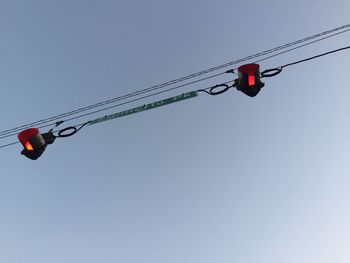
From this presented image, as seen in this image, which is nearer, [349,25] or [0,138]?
[349,25]

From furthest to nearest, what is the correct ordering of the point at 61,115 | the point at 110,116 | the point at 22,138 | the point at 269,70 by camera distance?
the point at 61,115
the point at 110,116
the point at 269,70
the point at 22,138

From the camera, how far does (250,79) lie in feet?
19.3

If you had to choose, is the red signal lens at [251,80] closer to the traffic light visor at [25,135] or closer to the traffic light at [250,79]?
the traffic light at [250,79]

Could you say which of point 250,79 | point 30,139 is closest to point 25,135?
point 30,139

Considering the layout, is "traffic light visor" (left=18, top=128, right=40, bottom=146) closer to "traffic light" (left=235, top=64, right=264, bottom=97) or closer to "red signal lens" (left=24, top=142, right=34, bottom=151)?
"red signal lens" (left=24, top=142, right=34, bottom=151)

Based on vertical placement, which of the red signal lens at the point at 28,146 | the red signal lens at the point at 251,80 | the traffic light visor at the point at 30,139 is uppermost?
the red signal lens at the point at 251,80

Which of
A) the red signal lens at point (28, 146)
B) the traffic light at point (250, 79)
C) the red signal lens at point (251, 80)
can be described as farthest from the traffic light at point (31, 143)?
the red signal lens at point (251, 80)

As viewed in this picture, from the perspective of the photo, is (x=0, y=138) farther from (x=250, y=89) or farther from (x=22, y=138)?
(x=250, y=89)

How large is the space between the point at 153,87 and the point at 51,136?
2.27 m

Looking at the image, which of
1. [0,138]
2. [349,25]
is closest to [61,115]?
[0,138]

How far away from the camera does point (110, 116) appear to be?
675 cm

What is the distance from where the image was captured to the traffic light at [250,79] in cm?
586

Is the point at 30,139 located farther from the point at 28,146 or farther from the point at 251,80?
the point at 251,80

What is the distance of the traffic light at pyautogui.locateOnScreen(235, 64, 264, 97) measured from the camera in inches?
231
